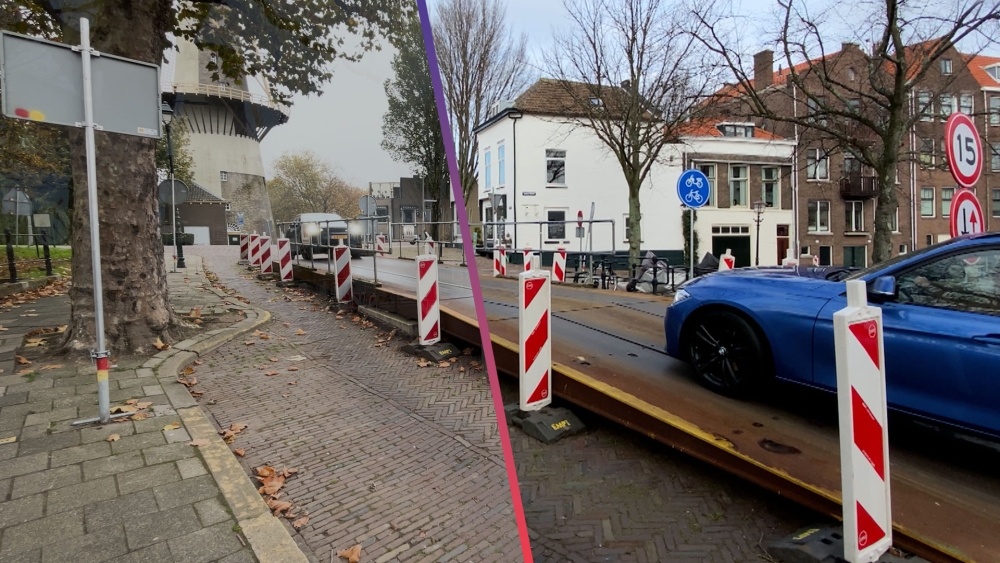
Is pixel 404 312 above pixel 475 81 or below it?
below

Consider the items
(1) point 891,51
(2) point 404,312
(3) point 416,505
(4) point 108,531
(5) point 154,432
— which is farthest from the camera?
(1) point 891,51

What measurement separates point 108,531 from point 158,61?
4.70 metres

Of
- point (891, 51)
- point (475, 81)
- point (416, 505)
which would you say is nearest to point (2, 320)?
point (416, 505)

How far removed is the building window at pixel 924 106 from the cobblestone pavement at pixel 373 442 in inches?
552

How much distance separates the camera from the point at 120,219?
560 cm

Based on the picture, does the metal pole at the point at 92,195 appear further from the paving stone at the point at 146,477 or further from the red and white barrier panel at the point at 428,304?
the red and white barrier panel at the point at 428,304

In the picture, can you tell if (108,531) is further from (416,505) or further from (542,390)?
(542,390)

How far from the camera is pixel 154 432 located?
3742 mm

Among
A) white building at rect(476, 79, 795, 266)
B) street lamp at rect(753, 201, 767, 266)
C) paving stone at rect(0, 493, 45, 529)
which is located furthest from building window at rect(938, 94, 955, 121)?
paving stone at rect(0, 493, 45, 529)

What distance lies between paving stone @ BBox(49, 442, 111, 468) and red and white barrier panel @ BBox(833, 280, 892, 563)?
4.14 metres

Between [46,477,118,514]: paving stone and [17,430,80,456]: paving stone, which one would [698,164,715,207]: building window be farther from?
[46,477,118,514]: paving stone

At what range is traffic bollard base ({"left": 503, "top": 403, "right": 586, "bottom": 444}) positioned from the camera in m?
3.93

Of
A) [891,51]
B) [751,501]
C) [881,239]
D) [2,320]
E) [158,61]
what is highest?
[891,51]

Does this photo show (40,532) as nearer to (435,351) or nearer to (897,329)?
(435,351)
